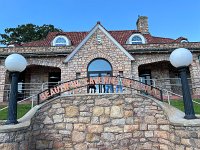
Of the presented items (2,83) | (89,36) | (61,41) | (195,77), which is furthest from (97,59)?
(195,77)

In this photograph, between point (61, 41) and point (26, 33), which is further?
point (26, 33)

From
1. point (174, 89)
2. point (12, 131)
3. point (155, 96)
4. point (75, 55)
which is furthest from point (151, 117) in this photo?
point (174, 89)

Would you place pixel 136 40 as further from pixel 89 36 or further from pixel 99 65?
pixel 99 65

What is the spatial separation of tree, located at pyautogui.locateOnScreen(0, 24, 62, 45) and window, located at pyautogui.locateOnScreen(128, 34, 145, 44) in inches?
981

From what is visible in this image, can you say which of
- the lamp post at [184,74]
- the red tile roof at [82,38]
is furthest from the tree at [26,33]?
the lamp post at [184,74]

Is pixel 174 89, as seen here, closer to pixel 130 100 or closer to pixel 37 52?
pixel 130 100

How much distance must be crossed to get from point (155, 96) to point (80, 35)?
12.9 m

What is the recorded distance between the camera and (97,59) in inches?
523

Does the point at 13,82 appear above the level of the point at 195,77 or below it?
below

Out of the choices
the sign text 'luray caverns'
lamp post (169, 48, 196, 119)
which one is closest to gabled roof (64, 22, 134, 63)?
the sign text 'luray caverns'

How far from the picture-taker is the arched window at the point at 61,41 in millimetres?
15861

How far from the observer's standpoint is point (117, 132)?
6293mm

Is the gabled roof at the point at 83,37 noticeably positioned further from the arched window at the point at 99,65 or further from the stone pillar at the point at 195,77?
the arched window at the point at 99,65

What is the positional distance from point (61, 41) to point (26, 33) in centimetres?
2359
